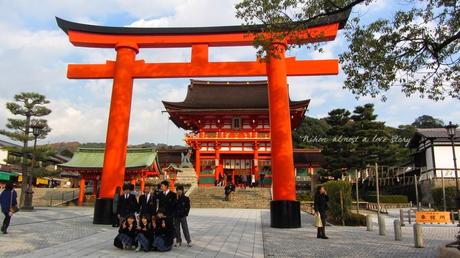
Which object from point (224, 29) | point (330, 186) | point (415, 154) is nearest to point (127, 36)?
point (224, 29)

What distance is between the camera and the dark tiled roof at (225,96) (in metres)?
33.2

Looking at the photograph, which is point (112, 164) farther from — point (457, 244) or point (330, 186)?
point (457, 244)

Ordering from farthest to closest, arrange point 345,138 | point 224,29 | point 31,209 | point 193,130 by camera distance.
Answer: point 193,130
point 345,138
point 31,209
point 224,29

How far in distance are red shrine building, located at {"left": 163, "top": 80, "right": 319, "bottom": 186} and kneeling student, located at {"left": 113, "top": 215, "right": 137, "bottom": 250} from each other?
75.9ft

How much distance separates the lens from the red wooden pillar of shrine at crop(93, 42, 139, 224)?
13.0 metres

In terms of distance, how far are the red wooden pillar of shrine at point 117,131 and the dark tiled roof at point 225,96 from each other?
1883 cm

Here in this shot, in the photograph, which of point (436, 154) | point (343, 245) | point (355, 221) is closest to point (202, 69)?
point (343, 245)

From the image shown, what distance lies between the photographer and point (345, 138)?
104 ft

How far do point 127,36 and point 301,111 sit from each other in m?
21.1

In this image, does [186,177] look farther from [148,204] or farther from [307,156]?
[148,204]

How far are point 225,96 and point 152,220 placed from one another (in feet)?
98.9

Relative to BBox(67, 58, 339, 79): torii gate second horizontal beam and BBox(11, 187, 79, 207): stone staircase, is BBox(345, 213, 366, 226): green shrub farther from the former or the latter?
BBox(11, 187, 79, 207): stone staircase

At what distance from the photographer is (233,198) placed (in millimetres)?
25656

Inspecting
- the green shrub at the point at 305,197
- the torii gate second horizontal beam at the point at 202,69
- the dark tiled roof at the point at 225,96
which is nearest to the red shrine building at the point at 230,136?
the dark tiled roof at the point at 225,96
